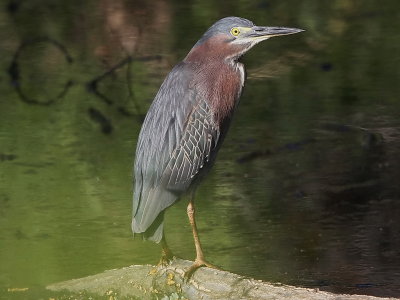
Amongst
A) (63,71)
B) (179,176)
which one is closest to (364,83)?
(63,71)

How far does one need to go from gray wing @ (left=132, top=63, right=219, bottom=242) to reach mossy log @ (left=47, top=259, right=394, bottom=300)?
14cm

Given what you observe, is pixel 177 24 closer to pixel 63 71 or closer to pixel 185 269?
pixel 63 71

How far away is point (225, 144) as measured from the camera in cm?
595

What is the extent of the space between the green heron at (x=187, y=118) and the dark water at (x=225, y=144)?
617 millimetres

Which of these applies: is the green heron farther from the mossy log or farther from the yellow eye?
the mossy log

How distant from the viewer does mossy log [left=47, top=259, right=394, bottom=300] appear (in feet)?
10.6

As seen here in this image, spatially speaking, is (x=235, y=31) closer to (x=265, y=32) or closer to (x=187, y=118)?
(x=265, y=32)

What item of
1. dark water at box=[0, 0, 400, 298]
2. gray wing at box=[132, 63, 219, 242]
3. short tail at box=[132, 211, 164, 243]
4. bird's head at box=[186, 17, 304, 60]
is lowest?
dark water at box=[0, 0, 400, 298]

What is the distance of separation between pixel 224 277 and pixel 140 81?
354 cm

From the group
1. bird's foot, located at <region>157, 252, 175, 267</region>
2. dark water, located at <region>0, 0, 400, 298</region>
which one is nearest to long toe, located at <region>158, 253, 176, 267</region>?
bird's foot, located at <region>157, 252, 175, 267</region>

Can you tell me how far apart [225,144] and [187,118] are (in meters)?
2.42

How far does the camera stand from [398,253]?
4.60 m

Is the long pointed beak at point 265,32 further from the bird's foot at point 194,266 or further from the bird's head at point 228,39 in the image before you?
the bird's foot at point 194,266

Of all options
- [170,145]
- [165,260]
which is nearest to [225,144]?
[170,145]
